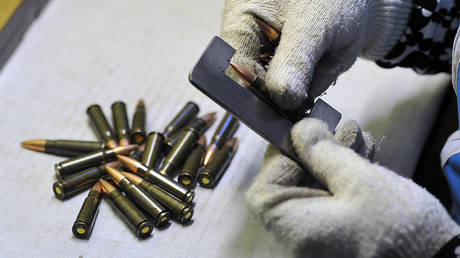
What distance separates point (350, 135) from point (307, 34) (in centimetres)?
23

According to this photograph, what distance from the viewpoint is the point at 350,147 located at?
2.75ft

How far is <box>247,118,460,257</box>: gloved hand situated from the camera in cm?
70

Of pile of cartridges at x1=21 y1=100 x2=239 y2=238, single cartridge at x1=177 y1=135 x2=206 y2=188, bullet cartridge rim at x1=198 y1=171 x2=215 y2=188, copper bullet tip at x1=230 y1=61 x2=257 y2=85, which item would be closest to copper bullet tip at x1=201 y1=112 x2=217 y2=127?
pile of cartridges at x1=21 y1=100 x2=239 y2=238

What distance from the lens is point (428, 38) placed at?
125 cm

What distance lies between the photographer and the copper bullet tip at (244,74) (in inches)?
31.4

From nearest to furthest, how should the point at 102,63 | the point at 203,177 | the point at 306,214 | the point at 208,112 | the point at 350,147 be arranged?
the point at 306,214
the point at 350,147
the point at 203,177
the point at 208,112
the point at 102,63

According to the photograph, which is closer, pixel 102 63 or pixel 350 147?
pixel 350 147

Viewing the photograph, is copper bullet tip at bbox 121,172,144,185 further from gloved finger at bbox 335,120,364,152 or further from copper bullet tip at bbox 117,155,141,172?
gloved finger at bbox 335,120,364,152

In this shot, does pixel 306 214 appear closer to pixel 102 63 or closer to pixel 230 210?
pixel 230 210

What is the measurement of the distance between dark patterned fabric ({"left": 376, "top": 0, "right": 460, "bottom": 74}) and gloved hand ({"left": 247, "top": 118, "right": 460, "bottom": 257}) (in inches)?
24.5

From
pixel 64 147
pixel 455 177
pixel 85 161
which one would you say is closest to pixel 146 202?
pixel 85 161

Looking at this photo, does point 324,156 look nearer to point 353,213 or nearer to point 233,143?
point 353,213

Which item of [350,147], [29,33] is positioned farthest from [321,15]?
[29,33]

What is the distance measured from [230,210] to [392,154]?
0.48 m
